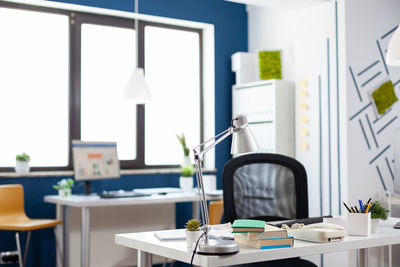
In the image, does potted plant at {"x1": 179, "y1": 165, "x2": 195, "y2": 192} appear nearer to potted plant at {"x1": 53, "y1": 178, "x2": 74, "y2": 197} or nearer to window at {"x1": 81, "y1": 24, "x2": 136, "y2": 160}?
window at {"x1": 81, "y1": 24, "x2": 136, "y2": 160}

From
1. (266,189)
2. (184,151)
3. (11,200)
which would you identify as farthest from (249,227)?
(184,151)

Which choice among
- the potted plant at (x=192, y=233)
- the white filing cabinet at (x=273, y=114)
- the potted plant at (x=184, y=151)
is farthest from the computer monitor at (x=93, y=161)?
the potted plant at (x=192, y=233)

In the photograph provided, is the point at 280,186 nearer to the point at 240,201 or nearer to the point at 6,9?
the point at 240,201

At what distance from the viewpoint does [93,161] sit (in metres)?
4.33

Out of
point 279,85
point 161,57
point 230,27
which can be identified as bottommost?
point 279,85

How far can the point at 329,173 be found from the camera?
4.48 m

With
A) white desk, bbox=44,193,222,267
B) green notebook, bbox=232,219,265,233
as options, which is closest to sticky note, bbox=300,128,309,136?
white desk, bbox=44,193,222,267

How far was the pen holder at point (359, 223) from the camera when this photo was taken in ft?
7.07

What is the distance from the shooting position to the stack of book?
1849 millimetres

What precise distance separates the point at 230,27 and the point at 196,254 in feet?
14.2

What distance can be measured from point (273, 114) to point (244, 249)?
3.21 m

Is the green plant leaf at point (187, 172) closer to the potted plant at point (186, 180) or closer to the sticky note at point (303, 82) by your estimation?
the potted plant at point (186, 180)

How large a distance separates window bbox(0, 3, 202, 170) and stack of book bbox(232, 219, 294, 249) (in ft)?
9.46

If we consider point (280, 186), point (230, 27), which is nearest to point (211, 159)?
point (230, 27)
